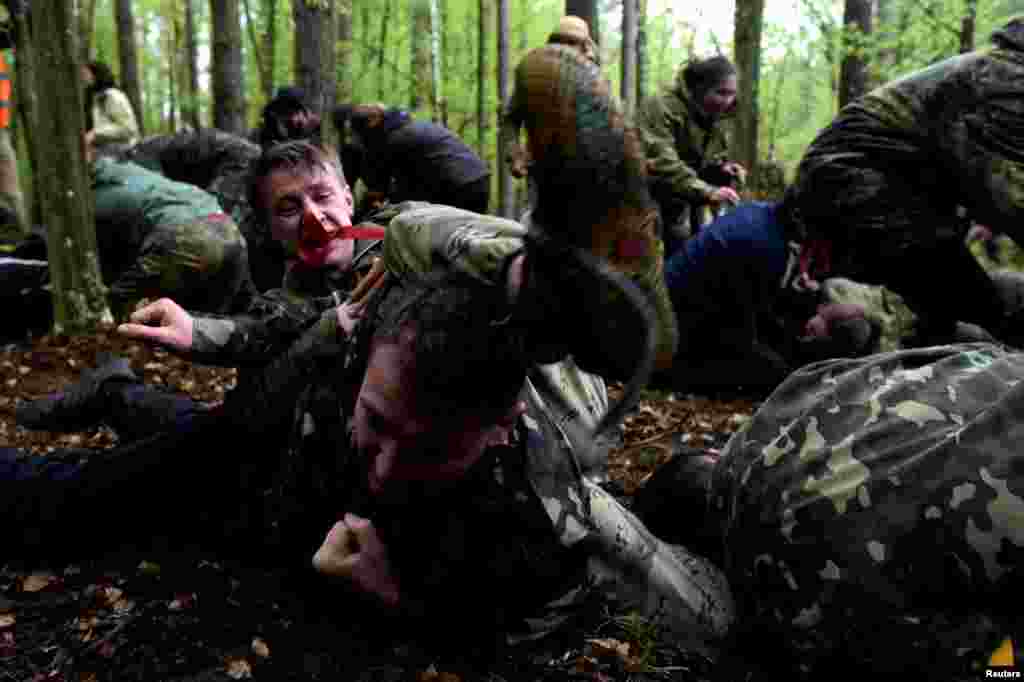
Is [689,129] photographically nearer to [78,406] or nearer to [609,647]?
[78,406]

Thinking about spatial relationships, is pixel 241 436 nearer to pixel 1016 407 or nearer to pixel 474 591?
pixel 474 591

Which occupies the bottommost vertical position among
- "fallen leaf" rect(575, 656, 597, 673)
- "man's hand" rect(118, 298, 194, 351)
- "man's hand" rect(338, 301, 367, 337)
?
"fallen leaf" rect(575, 656, 597, 673)

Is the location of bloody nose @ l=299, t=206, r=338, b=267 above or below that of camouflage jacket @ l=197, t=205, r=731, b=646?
above

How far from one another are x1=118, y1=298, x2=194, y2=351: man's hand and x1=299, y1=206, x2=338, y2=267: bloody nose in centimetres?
50

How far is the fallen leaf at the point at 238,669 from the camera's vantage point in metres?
1.80


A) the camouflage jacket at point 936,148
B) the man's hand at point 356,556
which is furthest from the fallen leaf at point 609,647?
the camouflage jacket at point 936,148

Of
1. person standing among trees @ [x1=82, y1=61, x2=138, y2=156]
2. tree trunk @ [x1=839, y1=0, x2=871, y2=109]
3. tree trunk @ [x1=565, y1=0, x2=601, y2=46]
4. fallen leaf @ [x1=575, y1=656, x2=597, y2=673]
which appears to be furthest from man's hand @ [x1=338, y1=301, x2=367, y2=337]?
tree trunk @ [x1=839, y1=0, x2=871, y2=109]

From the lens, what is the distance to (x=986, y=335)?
13.2ft

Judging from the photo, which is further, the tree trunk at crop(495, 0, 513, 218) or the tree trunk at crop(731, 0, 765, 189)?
the tree trunk at crop(495, 0, 513, 218)

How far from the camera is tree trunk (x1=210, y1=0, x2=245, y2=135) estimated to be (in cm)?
1006

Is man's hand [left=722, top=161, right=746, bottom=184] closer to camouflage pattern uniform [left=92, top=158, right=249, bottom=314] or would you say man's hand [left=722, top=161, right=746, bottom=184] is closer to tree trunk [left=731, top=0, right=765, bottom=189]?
tree trunk [left=731, top=0, right=765, bottom=189]

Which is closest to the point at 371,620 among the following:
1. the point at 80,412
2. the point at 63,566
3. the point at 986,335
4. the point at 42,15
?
the point at 63,566

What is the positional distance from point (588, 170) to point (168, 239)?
4.41 m

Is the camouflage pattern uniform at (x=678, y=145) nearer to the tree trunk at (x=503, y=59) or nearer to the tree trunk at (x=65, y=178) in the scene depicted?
the tree trunk at (x=65, y=178)
